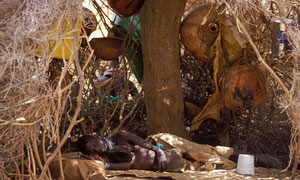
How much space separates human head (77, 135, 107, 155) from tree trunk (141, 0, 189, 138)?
1028 millimetres

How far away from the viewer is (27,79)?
305 centimetres

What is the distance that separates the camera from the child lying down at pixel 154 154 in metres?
4.44

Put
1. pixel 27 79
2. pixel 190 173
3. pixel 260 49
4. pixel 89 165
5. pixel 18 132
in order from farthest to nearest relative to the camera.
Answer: pixel 260 49, pixel 190 173, pixel 89 165, pixel 18 132, pixel 27 79

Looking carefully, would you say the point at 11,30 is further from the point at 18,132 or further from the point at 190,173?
the point at 190,173

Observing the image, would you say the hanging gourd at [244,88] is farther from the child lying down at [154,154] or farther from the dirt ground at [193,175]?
the dirt ground at [193,175]

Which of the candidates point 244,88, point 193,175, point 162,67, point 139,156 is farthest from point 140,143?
point 244,88

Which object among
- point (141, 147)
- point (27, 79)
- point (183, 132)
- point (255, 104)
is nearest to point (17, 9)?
point (27, 79)

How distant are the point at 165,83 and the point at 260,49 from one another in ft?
4.63

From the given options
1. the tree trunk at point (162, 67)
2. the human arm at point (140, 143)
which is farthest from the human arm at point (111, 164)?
the tree trunk at point (162, 67)

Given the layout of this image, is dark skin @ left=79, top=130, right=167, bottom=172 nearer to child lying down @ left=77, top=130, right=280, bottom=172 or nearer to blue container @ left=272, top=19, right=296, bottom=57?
child lying down @ left=77, top=130, right=280, bottom=172

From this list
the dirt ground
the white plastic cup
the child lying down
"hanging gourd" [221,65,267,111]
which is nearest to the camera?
the dirt ground

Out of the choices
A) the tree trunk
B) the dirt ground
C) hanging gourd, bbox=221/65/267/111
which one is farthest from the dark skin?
hanging gourd, bbox=221/65/267/111

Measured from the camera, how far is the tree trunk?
5324mm

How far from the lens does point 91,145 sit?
445cm
